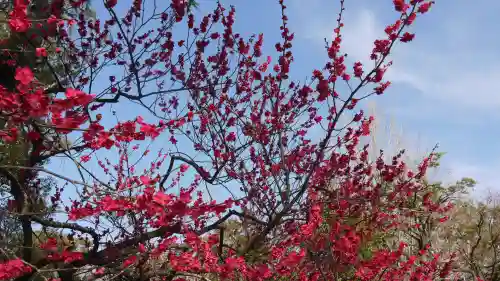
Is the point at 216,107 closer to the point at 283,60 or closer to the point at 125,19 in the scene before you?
the point at 283,60

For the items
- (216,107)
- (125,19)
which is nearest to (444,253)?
(216,107)

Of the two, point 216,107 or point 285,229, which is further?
point 216,107

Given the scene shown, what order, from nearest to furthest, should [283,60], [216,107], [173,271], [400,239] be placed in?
[173,271]
[283,60]
[216,107]
[400,239]

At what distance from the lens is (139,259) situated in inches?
179

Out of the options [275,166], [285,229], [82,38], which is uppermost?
[82,38]

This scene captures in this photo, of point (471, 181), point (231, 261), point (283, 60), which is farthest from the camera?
point (471, 181)

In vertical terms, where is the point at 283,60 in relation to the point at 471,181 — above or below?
below

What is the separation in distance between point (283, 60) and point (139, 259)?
2650mm

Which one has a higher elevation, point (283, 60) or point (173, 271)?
point (283, 60)

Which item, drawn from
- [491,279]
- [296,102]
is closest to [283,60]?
[296,102]

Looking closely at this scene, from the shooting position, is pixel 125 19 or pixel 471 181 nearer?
pixel 125 19

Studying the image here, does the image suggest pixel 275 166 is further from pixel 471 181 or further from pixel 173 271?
pixel 471 181

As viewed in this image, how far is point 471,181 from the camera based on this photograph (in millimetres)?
15977

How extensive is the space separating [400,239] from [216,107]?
19.4 ft
